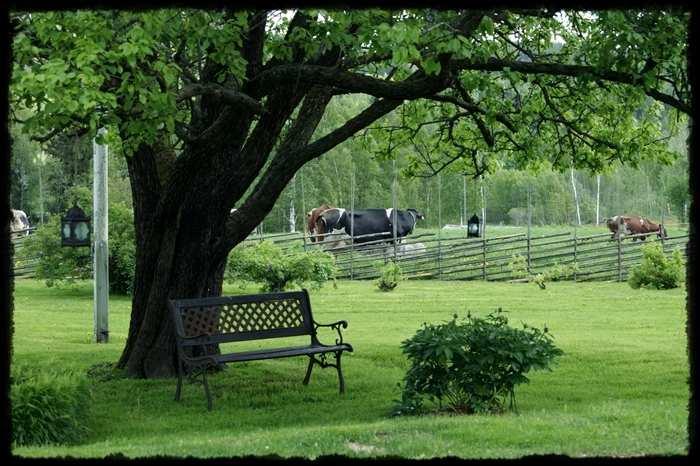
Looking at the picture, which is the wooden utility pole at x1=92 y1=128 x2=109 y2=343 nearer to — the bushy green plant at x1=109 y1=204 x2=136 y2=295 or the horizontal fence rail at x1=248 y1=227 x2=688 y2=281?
the bushy green plant at x1=109 y1=204 x2=136 y2=295

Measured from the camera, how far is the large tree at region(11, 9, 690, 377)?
295 inches

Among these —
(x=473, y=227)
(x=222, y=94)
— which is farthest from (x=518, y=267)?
(x=222, y=94)

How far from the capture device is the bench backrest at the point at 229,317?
9.73 m

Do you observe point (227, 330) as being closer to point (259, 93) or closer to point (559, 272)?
point (259, 93)

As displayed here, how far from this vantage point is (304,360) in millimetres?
12570

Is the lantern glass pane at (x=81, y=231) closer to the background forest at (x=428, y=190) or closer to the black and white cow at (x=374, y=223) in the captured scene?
the black and white cow at (x=374, y=223)

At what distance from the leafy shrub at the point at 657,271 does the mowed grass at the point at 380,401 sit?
356 centimetres

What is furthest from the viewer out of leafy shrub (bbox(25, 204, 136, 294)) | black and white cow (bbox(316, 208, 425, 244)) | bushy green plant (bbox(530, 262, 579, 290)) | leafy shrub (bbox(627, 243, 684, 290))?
black and white cow (bbox(316, 208, 425, 244))

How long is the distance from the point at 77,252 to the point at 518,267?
12003 millimetres

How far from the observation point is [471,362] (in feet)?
26.3

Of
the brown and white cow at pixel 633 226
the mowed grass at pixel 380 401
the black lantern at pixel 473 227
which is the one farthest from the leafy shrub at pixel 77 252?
the brown and white cow at pixel 633 226

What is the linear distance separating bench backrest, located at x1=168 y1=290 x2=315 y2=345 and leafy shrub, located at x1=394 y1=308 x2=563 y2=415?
2254mm

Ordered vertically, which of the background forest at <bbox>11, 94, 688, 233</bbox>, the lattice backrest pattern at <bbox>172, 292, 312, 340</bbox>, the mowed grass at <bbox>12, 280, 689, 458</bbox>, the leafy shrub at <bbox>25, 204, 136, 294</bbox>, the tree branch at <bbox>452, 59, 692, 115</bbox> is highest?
the background forest at <bbox>11, 94, 688, 233</bbox>

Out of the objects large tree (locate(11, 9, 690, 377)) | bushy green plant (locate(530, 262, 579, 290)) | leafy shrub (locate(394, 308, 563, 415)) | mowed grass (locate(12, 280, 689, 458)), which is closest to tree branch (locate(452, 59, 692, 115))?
large tree (locate(11, 9, 690, 377))
